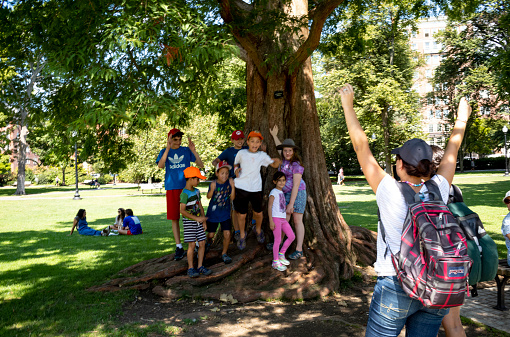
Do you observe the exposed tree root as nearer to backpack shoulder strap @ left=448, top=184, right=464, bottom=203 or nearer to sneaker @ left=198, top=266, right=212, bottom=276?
sneaker @ left=198, top=266, right=212, bottom=276

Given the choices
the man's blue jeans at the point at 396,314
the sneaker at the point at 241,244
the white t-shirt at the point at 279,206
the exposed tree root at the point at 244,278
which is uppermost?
the white t-shirt at the point at 279,206

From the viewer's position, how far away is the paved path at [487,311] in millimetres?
4559

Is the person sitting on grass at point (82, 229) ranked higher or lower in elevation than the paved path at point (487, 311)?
higher

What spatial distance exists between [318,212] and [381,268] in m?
4.79

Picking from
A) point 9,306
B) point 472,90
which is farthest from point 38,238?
point 472,90

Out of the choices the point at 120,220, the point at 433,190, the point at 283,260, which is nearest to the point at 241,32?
the point at 283,260

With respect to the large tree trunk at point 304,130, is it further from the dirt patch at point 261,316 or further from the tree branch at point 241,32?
the dirt patch at point 261,316

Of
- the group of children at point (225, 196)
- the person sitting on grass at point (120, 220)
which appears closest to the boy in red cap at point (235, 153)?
the group of children at point (225, 196)

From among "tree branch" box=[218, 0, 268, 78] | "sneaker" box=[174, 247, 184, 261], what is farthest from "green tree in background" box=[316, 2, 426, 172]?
"sneaker" box=[174, 247, 184, 261]

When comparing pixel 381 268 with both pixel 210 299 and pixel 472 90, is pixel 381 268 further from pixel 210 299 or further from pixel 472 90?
pixel 472 90

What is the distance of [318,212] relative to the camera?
7.11 metres

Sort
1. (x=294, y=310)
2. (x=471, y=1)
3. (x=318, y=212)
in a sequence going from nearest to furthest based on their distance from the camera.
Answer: (x=294, y=310) → (x=318, y=212) → (x=471, y=1)

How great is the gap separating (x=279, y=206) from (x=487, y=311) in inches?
119

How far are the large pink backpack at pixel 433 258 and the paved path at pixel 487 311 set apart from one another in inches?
120
